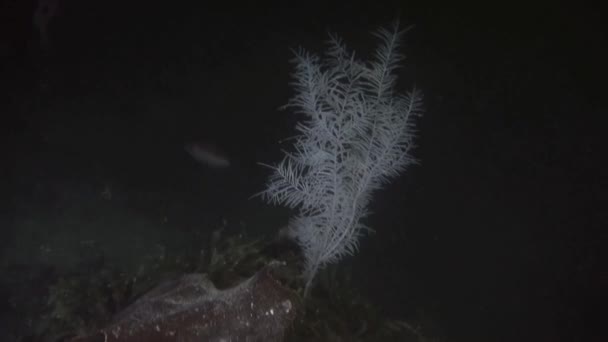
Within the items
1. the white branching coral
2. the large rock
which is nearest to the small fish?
the white branching coral

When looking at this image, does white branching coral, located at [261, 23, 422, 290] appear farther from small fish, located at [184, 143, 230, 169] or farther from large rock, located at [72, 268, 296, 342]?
small fish, located at [184, 143, 230, 169]

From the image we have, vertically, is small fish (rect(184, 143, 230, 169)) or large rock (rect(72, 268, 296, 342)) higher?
large rock (rect(72, 268, 296, 342))

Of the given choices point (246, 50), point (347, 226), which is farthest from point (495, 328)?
point (246, 50)

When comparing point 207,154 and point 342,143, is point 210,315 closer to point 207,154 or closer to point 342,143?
point 342,143

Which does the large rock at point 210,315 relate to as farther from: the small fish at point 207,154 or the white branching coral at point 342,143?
the small fish at point 207,154

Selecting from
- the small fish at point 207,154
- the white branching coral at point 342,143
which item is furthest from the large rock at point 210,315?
the small fish at point 207,154

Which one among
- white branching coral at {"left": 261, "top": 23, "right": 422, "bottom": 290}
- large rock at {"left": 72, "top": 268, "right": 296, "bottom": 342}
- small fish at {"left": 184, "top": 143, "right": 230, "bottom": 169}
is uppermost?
white branching coral at {"left": 261, "top": 23, "right": 422, "bottom": 290}

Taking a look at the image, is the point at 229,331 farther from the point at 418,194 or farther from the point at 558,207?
the point at 558,207
